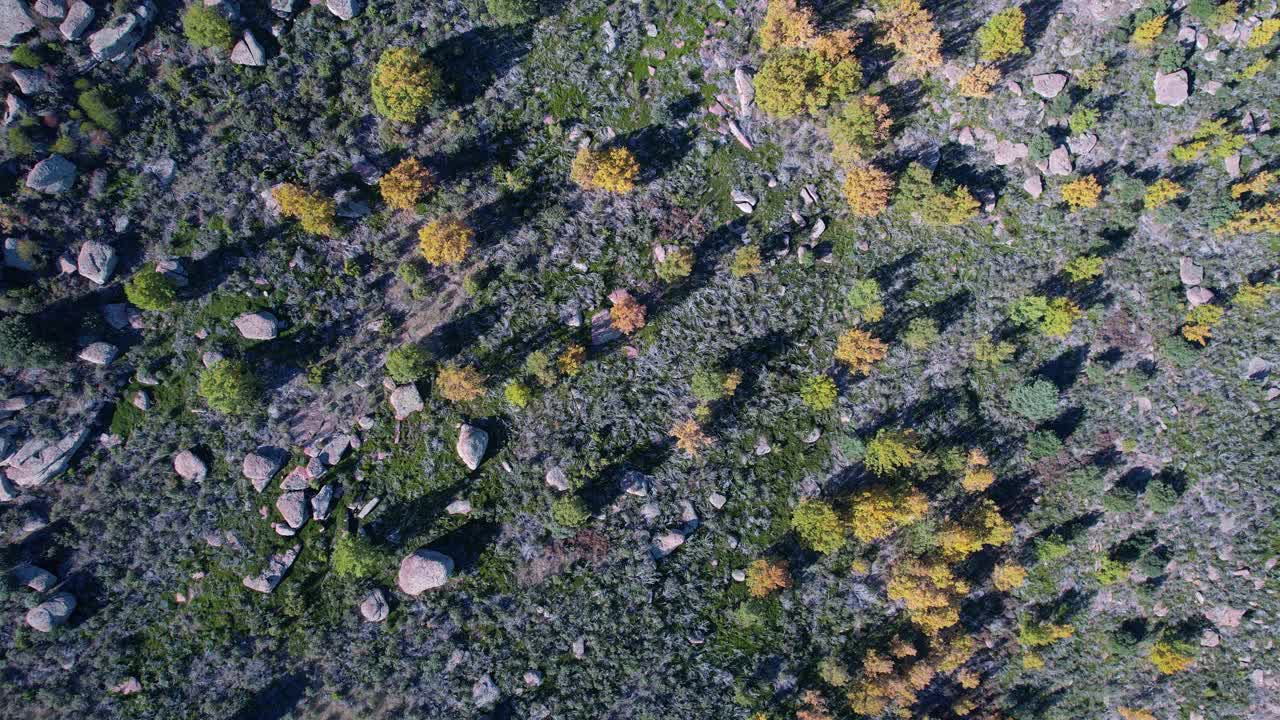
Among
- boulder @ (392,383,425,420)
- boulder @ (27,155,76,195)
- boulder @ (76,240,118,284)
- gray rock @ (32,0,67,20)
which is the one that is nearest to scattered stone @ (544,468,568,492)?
boulder @ (392,383,425,420)

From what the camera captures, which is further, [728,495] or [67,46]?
[728,495]

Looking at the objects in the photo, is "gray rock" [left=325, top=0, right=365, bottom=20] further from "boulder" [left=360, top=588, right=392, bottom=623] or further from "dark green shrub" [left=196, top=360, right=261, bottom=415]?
"boulder" [left=360, top=588, right=392, bottom=623]

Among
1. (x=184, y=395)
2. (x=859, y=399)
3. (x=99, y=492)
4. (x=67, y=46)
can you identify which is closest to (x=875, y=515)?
(x=859, y=399)

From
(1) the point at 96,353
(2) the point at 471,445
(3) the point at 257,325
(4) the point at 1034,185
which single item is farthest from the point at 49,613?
(4) the point at 1034,185

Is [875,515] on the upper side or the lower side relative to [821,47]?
lower

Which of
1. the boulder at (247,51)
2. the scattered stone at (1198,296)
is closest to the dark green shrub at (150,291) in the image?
the boulder at (247,51)

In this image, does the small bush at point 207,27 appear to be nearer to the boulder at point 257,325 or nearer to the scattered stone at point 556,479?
the boulder at point 257,325

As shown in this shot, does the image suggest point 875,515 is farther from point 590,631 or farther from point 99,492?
point 99,492
